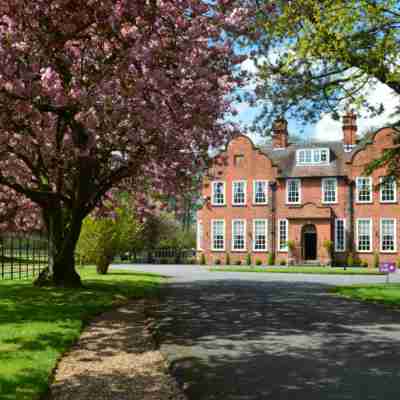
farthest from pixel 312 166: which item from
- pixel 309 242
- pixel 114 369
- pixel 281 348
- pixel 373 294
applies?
pixel 114 369

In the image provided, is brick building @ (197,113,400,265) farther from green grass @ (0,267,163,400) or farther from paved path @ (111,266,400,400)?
paved path @ (111,266,400,400)

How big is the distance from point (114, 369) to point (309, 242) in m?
39.0

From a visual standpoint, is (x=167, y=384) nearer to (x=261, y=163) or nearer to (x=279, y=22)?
(x=279, y=22)

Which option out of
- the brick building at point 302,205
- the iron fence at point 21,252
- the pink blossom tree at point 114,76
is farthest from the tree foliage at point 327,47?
the brick building at point 302,205

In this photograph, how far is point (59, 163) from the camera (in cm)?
1930

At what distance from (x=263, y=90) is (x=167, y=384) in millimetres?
12502

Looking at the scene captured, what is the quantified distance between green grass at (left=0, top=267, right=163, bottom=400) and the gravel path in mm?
242

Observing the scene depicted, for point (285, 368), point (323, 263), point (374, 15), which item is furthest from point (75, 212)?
point (323, 263)

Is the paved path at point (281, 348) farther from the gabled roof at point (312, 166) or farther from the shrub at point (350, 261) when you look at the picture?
the gabled roof at point (312, 166)

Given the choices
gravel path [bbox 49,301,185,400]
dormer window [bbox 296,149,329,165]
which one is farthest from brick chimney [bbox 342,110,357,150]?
gravel path [bbox 49,301,185,400]

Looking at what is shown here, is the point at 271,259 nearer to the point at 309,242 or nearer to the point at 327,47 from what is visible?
the point at 309,242

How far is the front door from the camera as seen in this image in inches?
1777

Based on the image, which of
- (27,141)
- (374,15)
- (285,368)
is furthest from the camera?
(27,141)

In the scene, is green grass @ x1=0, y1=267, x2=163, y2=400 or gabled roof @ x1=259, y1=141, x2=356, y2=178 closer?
green grass @ x1=0, y1=267, x2=163, y2=400
